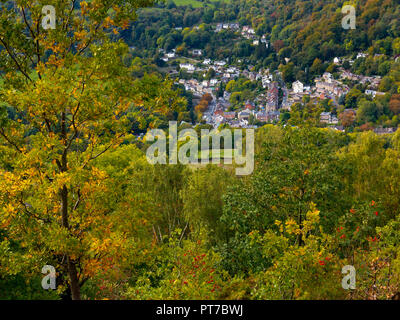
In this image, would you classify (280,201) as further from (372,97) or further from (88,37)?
(372,97)

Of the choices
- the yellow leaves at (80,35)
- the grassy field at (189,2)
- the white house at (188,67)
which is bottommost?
the yellow leaves at (80,35)

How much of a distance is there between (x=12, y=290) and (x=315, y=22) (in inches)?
5103

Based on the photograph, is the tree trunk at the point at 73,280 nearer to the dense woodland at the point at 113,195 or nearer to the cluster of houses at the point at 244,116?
the dense woodland at the point at 113,195

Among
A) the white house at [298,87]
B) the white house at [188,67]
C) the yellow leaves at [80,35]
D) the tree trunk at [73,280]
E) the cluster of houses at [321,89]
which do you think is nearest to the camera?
the yellow leaves at [80,35]

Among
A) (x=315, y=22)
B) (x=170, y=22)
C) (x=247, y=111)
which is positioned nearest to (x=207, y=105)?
(x=247, y=111)

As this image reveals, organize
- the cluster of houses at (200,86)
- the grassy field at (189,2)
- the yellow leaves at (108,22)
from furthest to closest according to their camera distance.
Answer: the grassy field at (189,2) → the cluster of houses at (200,86) → the yellow leaves at (108,22)

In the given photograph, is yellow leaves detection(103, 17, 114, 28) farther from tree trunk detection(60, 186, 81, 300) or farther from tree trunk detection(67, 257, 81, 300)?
tree trunk detection(67, 257, 81, 300)

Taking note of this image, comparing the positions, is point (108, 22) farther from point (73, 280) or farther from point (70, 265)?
point (73, 280)

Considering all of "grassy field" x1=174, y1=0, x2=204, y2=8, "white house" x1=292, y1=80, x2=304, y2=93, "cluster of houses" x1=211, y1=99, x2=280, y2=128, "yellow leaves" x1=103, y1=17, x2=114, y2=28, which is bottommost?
"cluster of houses" x1=211, y1=99, x2=280, y2=128

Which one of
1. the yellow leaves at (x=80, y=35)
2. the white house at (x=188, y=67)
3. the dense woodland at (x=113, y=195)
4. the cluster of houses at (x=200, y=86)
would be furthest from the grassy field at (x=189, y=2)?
the yellow leaves at (x=80, y=35)

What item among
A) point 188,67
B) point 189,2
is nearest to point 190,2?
point 189,2

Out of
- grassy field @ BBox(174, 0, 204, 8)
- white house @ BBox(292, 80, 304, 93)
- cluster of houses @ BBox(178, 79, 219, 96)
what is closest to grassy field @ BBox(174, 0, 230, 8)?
grassy field @ BBox(174, 0, 204, 8)

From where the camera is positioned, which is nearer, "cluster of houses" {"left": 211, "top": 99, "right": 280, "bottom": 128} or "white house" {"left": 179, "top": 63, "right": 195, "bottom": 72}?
"cluster of houses" {"left": 211, "top": 99, "right": 280, "bottom": 128}

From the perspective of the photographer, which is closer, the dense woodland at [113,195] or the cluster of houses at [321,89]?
the dense woodland at [113,195]
